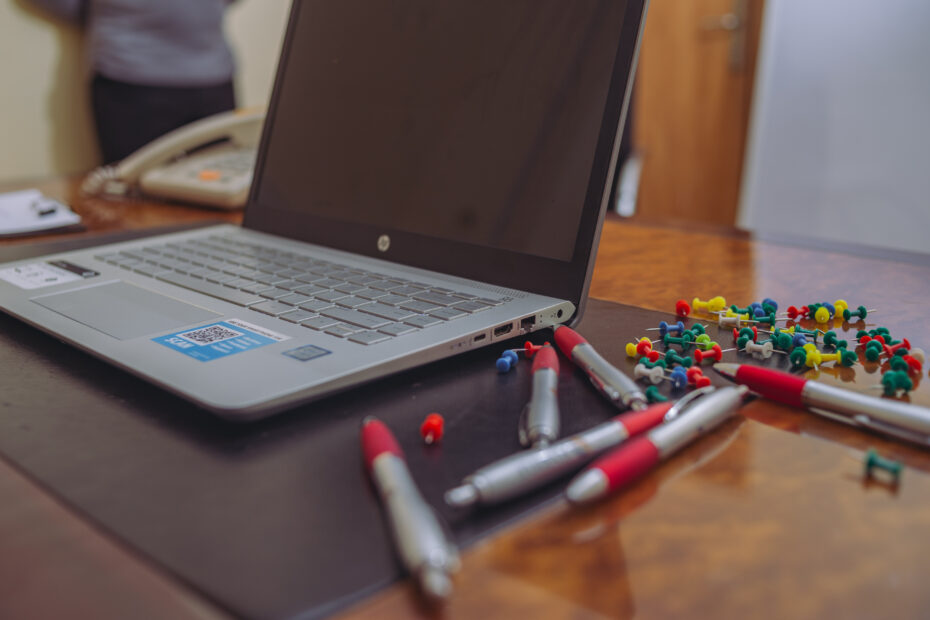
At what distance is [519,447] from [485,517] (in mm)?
67

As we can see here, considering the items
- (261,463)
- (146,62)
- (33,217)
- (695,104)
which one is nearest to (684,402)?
(261,463)

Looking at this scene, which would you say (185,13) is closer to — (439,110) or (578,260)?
(439,110)

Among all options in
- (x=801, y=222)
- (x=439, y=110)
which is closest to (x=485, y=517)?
(x=439, y=110)

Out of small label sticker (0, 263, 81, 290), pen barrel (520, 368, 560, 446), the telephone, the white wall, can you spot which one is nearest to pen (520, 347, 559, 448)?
pen barrel (520, 368, 560, 446)

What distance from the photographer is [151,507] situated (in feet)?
1.14

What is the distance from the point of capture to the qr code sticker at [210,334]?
1.64ft

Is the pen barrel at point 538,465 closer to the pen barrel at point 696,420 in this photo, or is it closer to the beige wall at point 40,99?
the pen barrel at point 696,420

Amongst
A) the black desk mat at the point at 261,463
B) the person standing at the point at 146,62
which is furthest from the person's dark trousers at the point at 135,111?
the black desk mat at the point at 261,463

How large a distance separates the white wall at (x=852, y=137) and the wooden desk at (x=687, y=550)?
1.17m

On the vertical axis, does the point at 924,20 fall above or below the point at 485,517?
above

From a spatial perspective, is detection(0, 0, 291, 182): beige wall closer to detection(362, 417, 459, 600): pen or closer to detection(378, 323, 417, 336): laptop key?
detection(378, 323, 417, 336): laptop key

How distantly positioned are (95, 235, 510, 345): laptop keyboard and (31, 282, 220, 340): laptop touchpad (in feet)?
0.11

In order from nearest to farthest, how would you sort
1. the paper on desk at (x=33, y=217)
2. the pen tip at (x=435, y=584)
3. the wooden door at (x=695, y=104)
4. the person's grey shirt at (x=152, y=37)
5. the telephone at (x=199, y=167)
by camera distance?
1. the pen tip at (x=435, y=584)
2. the paper on desk at (x=33, y=217)
3. the telephone at (x=199, y=167)
4. the person's grey shirt at (x=152, y=37)
5. the wooden door at (x=695, y=104)

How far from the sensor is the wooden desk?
0.28 m
